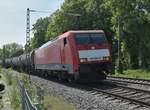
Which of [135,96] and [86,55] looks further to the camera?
[86,55]

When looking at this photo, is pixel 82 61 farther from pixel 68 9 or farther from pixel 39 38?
pixel 39 38

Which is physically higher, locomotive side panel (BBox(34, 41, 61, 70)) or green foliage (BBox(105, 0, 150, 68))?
green foliage (BBox(105, 0, 150, 68))

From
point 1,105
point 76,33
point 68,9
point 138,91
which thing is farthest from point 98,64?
point 68,9

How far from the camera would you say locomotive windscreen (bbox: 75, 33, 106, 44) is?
1034 inches

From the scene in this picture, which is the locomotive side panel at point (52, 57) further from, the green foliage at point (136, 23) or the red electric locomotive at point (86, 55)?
the green foliage at point (136, 23)

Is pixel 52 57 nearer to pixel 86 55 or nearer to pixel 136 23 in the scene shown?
pixel 86 55


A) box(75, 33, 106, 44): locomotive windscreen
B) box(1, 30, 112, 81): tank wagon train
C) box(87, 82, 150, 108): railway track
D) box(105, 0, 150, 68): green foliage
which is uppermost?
box(105, 0, 150, 68): green foliage

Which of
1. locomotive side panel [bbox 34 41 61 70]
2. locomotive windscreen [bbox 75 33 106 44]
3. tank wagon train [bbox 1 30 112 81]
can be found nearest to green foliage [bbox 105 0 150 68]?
locomotive side panel [bbox 34 41 61 70]

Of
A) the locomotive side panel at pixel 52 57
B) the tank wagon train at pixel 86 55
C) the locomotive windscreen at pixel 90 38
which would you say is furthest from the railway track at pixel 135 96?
the locomotive side panel at pixel 52 57

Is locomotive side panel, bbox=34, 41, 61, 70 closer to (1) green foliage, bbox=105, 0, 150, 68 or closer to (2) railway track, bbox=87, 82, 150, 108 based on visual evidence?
(2) railway track, bbox=87, 82, 150, 108

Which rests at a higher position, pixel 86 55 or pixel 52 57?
pixel 52 57

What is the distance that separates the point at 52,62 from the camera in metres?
33.3

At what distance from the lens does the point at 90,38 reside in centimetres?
2656

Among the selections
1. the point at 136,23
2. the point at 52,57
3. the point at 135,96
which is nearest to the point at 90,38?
the point at 52,57
